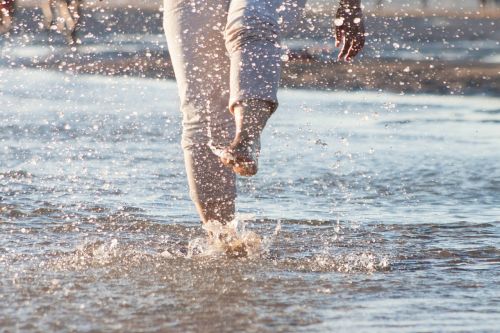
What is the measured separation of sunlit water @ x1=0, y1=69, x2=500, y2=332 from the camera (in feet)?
12.2

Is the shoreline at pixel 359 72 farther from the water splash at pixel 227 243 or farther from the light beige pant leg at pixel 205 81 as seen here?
the light beige pant leg at pixel 205 81

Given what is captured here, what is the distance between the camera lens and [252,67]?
385 centimetres

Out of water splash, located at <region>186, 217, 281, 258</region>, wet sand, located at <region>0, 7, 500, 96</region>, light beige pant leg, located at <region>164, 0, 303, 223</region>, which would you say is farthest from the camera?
wet sand, located at <region>0, 7, 500, 96</region>

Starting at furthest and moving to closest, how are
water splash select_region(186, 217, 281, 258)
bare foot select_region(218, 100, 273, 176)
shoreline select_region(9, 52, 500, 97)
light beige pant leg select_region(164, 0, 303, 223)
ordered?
shoreline select_region(9, 52, 500, 97), water splash select_region(186, 217, 281, 258), light beige pant leg select_region(164, 0, 303, 223), bare foot select_region(218, 100, 273, 176)

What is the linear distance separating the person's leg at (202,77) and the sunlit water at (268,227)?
35 centimetres

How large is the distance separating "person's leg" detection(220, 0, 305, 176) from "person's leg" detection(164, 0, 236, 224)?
235 millimetres

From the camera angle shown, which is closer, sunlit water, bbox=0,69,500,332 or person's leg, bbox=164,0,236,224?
sunlit water, bbox=0,69,500,332

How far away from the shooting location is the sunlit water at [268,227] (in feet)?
12.2

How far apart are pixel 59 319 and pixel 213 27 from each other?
1.11 metres

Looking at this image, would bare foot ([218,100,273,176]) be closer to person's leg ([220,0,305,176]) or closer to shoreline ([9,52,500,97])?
person's leg ([220,0,305,176])

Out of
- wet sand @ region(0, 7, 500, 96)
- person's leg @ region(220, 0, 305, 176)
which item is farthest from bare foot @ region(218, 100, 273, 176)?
wet sand @ region(0, 7, 500, 96)

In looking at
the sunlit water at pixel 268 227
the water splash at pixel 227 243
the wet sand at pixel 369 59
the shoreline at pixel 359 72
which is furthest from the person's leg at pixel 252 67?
the shoreline at pixel 359 72

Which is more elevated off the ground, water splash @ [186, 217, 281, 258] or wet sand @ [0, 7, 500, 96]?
wet sand @ [0, 7, 500, 96]

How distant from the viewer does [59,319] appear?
357 centimetres
